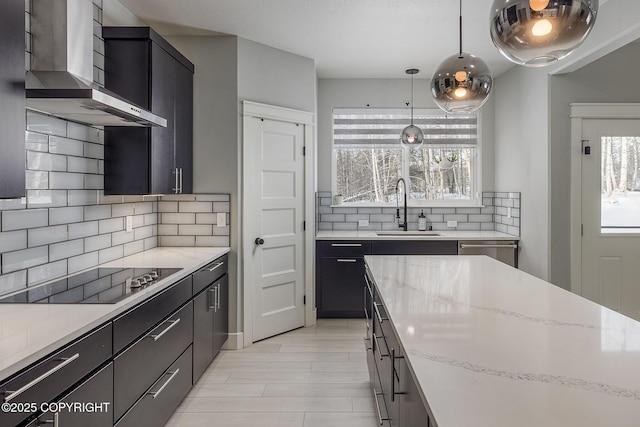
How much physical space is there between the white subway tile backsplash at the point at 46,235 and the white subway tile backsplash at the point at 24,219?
3 centimetres

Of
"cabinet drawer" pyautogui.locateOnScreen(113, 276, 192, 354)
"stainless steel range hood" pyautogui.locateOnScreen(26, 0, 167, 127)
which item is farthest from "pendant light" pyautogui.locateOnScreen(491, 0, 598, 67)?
"cabinet drawer" pyautogui.locateOnScreen(113, 276, 192, 354)

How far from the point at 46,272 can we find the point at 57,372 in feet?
3.83

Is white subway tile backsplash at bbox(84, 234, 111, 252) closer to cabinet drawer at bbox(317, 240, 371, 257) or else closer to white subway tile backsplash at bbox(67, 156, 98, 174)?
white subway tile backsplash at bbox(67, 156, 98, 174)

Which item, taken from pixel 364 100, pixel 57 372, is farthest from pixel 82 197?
pixel 364 100

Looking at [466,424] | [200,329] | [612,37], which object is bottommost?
[200,329]

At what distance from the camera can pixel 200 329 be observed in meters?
3.04

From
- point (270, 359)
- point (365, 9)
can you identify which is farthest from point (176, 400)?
point (365, 9)

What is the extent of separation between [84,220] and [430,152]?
13.0ft

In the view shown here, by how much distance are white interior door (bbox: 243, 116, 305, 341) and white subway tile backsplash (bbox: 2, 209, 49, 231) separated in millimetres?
1756

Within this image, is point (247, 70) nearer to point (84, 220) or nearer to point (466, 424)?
point (84, 220)

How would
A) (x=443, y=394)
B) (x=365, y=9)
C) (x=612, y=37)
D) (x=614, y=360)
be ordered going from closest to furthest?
1. (x=443, y=394)
2. (x=614, y=360)
3. (x=612, y=37)
4. (x=365, y=9)

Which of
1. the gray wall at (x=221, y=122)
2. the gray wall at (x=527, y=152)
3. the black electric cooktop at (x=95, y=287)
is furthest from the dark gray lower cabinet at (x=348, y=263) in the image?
the black electric cooktop at (x=95, y=287)

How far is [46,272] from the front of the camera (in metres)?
2.39

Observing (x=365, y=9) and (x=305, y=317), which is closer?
(x=365, y=9)
